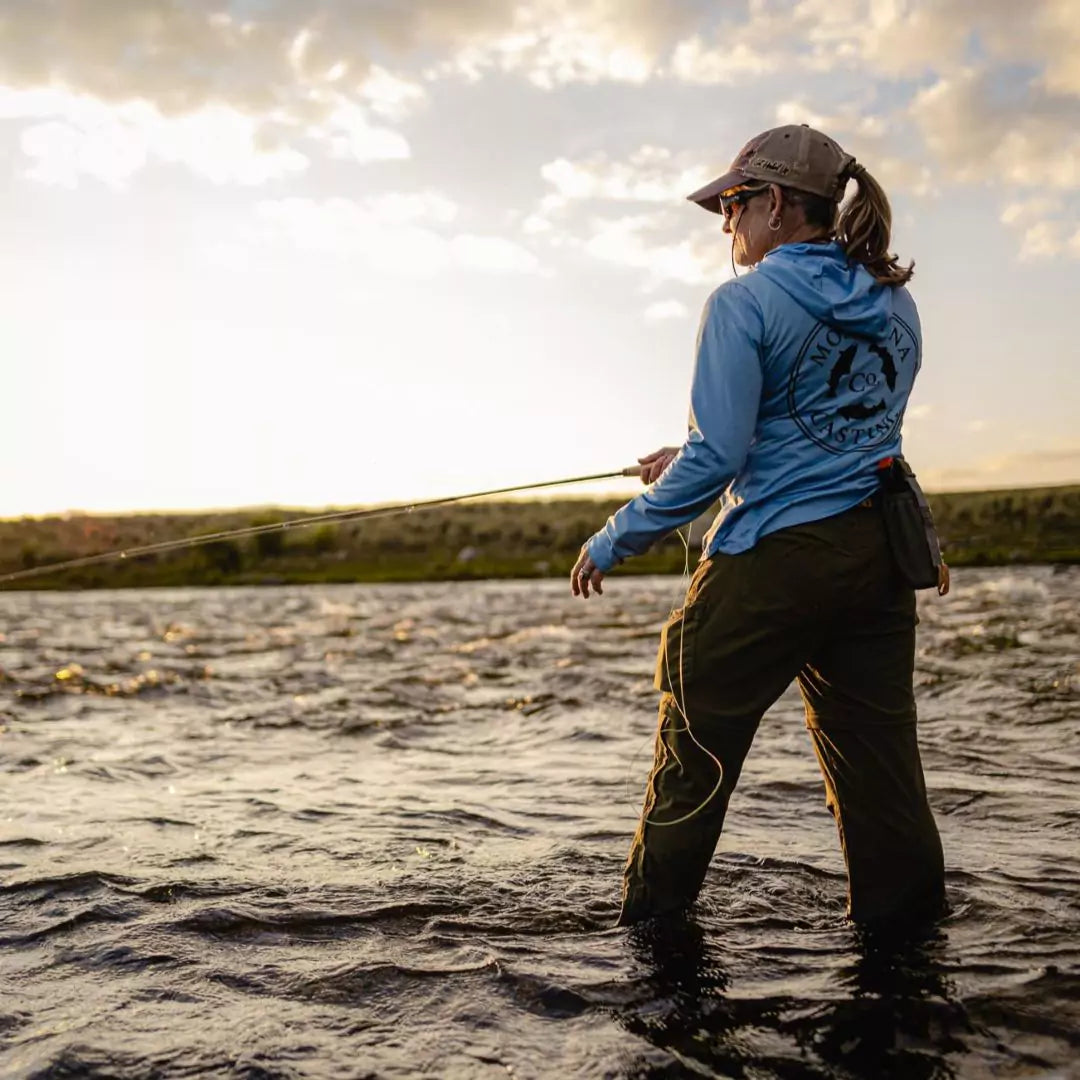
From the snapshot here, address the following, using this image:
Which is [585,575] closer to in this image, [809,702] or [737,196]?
[809,702]

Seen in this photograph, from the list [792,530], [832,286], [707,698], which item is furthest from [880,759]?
[832,286]

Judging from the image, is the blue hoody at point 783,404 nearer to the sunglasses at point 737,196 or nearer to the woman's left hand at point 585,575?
the woman's left hand at point 585,575

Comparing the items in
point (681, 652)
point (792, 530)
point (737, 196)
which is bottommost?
A: point (681, 652)

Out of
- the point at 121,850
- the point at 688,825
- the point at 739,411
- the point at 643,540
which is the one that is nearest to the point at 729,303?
the point at 739,411

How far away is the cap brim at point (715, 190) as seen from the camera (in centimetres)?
388

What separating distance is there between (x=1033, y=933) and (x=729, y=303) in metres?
2.60

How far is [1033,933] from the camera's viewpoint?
13.6 ft

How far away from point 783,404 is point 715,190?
0.83 metres

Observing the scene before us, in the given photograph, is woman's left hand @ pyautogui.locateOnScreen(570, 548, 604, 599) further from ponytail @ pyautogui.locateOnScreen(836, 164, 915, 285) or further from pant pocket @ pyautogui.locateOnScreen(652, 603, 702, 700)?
ponytail @ pyautogui.locateOnScreen(836, 164, 915, 285)

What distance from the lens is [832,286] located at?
12.1 feet

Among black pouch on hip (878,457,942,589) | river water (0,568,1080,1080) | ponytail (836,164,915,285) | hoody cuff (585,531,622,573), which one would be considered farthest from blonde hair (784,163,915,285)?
river water (0,568,1080,1080)

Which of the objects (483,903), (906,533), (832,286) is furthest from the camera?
(483,903)

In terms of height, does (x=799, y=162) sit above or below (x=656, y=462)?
above

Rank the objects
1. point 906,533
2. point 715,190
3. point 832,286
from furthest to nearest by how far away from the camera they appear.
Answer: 1. point 715,190
2. point 906,533
3. point 832,286
